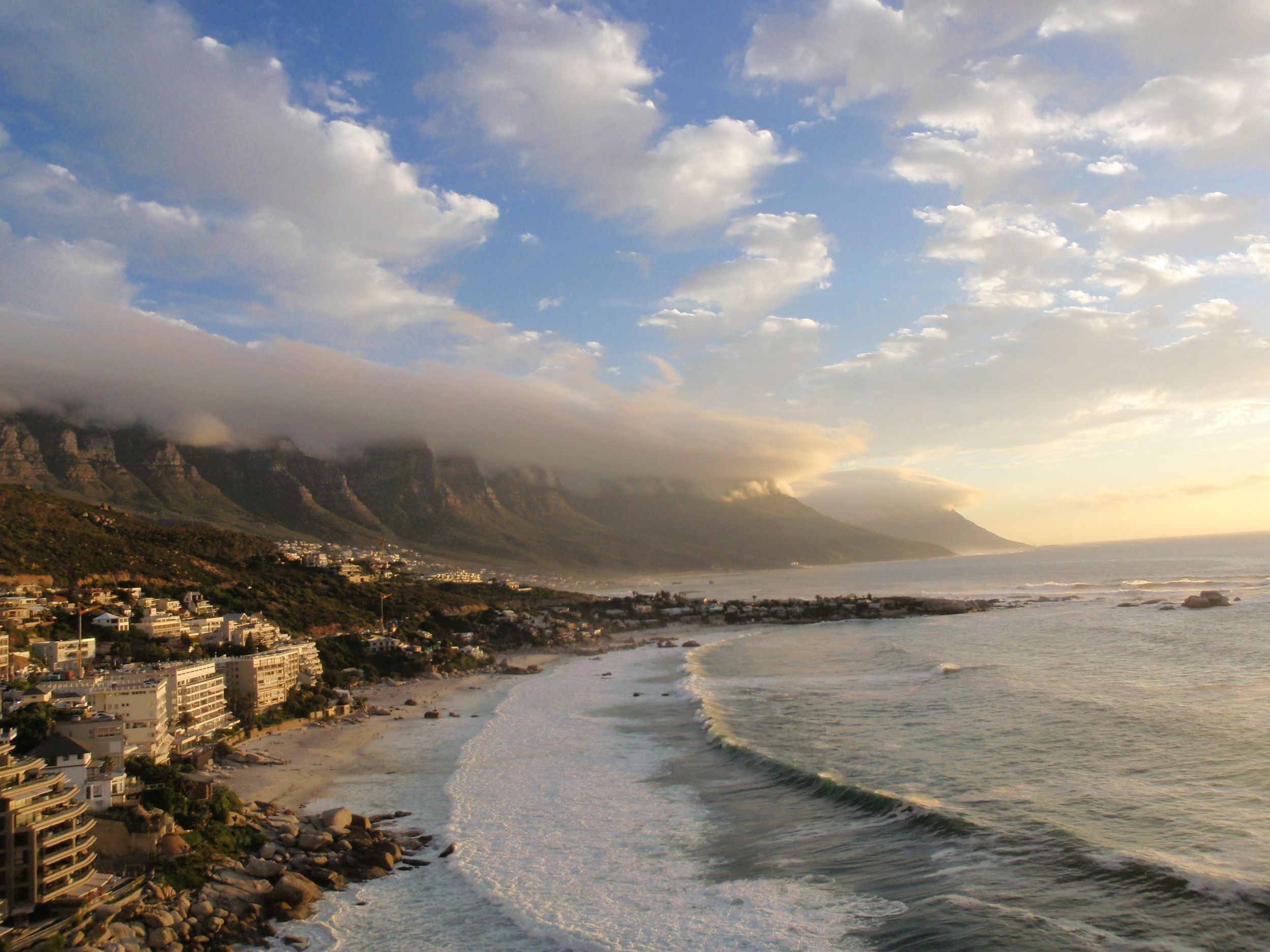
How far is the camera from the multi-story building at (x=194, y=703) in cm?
3216

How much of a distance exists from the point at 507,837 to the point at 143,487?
125194 mm

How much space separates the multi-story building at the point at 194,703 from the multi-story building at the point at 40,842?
13112 millimetres

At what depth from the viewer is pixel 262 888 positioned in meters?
18.4

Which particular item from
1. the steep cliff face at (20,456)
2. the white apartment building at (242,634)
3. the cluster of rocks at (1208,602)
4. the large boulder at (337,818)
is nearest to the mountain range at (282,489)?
Result: the steep cliff face at (20,456)

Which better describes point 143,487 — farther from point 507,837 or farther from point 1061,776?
point 1061,776

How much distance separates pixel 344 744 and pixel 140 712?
969 cm

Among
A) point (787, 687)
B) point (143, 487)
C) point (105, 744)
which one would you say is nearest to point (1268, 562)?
point (787, 687)

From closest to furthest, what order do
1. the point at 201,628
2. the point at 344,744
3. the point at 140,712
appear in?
the point at 140,712 → the point at 344,744 → the point at 201,628

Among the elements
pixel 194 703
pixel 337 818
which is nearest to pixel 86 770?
pixel 337 818

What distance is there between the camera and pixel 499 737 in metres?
35.8

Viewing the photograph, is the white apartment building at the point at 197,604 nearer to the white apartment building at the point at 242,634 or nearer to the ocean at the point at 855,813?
the white apartment building at the point at 242,634

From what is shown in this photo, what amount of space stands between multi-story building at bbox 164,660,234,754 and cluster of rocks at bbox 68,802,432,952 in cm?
1109

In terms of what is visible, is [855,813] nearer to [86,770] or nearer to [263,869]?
[263,869]

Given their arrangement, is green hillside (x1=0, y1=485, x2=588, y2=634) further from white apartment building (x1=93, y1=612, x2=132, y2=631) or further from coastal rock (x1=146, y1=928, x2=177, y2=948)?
coastal rock (x1=146, y1=928, x2=177, y2=948)
